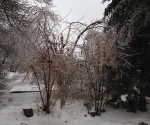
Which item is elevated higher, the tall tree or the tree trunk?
the tall tree

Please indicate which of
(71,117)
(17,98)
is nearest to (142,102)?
(71,117)

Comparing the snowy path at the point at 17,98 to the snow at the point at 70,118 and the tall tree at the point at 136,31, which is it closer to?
the snow at the point at 70,118

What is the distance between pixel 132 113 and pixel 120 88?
1281mm

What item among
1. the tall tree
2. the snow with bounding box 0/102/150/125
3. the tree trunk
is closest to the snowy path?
the snow with bounding box 0/102/150/125

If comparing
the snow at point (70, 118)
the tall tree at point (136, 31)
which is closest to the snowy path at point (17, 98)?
the snow at point (70, 118)

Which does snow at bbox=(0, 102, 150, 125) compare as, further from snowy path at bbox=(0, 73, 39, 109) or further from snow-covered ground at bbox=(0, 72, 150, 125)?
snowy path at bbox=(0, 73, 39, 109)

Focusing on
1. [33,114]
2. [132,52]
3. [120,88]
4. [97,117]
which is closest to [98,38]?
[132,52]

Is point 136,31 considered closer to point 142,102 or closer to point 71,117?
point 142,102

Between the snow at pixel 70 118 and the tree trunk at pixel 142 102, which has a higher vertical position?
the tree trunk at pixel 142 102

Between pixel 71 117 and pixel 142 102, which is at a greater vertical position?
pixel 142 102

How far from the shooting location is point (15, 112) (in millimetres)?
8250

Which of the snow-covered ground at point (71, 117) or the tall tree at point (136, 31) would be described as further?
the snow-covered ground at point (71, 117)

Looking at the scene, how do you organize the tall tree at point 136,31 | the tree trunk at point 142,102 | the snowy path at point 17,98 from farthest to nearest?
1. the snowy path at point 17,98
2. the tree trunk at point 142,102
3. the tall tree at point 136,31

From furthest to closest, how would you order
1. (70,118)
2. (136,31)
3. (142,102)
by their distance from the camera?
(142,102) → (70,118) → (136,31)
